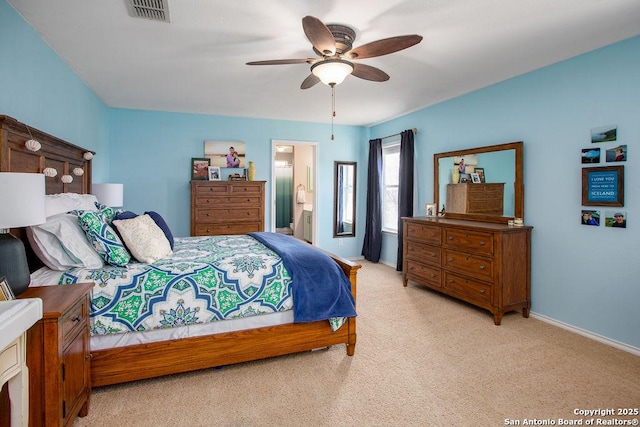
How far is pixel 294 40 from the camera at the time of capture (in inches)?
107

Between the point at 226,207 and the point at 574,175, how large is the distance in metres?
4.11

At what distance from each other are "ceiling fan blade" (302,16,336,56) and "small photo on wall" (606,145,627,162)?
2.44 meters

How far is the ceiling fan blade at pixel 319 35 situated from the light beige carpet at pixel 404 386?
2.24m

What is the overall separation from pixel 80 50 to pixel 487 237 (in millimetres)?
4096

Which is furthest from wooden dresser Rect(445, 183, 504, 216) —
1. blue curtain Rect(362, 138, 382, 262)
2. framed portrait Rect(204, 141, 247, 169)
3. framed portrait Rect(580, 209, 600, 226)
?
framed portrait Rect(204, 141, 247, 169)

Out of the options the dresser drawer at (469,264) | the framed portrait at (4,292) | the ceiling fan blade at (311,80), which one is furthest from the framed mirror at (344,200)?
the framed portrait at (4,292)

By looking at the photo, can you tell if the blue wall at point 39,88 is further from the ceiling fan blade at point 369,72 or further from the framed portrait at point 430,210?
the framed portrait at point 430,210

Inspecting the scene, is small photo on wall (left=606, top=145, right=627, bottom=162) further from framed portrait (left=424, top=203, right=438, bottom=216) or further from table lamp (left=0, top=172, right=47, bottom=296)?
table lamp (left=0, top=172, right=47, bottom=296)

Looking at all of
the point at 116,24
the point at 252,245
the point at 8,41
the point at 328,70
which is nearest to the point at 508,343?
the point at 252,245

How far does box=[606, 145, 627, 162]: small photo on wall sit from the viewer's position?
2.72 m

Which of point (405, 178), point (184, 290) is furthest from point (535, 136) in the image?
point (184, 290)

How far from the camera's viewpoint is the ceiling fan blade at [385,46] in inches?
84.9

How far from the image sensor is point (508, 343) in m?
2.85

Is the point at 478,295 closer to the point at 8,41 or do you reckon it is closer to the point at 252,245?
the point at 252,245
